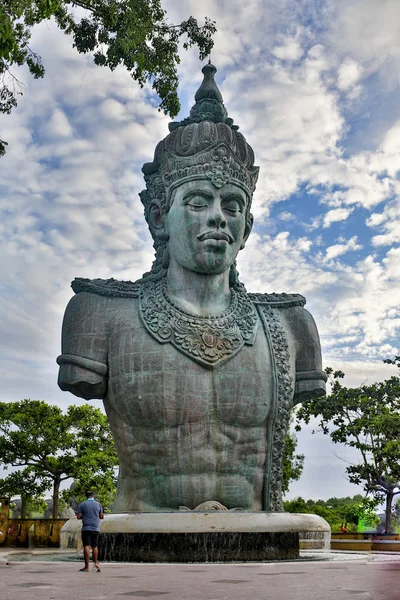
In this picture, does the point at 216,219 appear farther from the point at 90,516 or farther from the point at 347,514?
the point at 347,514

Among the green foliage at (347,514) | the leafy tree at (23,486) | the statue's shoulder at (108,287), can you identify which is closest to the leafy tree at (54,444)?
the leafy tree at (23,486)

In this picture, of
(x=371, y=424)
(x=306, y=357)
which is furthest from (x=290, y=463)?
(x=306, y=357)

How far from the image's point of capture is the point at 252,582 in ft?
20.7

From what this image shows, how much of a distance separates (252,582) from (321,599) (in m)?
1.34

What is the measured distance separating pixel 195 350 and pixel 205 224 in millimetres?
2102

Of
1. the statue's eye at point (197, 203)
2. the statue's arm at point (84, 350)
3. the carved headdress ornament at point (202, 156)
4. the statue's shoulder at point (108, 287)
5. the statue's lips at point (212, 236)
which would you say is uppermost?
the carved headdress ornament at point (202, 156)

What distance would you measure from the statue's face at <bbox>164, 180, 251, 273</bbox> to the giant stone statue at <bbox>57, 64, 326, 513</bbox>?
19 mm

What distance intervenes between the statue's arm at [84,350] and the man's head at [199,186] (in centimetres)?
143

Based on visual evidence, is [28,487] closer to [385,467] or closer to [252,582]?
[385,467]

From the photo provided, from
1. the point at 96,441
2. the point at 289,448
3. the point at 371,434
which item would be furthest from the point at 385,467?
the point at 96,441

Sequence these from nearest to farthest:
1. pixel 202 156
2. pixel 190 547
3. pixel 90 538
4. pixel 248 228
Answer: pixel 90 538, pixel 190 547, pixel 202 156, pixel 248 228

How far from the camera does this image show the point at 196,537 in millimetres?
9031

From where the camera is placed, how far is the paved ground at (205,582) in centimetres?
528

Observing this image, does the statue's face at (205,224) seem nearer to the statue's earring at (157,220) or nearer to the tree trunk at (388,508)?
the statue's earring at (157,220)
